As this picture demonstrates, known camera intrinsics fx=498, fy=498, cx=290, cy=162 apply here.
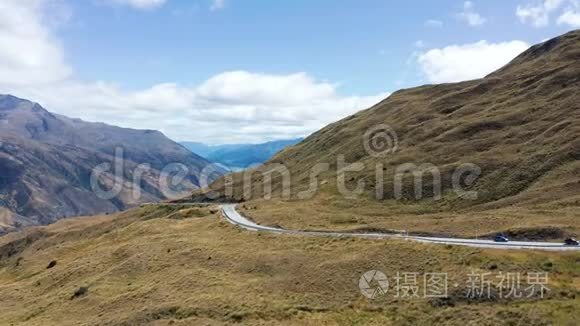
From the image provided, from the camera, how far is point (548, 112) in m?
126

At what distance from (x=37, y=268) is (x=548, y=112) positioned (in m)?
124

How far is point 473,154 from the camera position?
114562 mm

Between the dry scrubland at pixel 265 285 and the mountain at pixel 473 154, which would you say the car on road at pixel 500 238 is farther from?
the dry scrubland at pixel 265 285

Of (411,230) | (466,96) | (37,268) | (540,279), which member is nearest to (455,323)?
(540,279)

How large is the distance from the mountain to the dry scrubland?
665 inches

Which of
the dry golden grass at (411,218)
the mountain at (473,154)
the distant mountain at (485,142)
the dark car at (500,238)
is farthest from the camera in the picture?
the distant mountain at (485,142)

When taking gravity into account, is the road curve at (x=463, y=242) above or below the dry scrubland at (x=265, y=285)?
above

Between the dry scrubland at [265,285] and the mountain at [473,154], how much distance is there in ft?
55.4

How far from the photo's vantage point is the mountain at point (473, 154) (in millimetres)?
87125

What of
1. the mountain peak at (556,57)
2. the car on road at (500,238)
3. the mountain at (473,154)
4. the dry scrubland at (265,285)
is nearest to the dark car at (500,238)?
the car on road at (500,238)

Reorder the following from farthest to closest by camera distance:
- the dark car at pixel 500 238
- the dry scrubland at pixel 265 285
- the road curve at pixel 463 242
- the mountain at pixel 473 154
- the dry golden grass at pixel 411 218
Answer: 1. the mountain at pixel 473 154
2. the dry golden grass at pixel 411 218
3. the dark car at pixel 500 238
4. the road curve at pixel 463 242
5. the dry scrubland at pixel 265 285

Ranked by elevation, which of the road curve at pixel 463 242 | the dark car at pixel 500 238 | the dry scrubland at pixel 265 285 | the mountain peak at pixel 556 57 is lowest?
the dry scrubland at pixel 265 285

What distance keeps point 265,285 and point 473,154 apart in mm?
77400

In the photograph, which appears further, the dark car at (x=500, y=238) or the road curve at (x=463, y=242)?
the dark car at (x=500, y=238)
